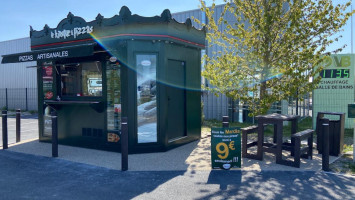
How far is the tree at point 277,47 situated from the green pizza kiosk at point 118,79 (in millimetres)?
1229

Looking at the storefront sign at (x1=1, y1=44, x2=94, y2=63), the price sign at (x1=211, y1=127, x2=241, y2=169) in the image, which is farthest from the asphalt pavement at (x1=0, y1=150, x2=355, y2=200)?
the storefront sign at (x1=1, y1=44, x2=94, y2=63)

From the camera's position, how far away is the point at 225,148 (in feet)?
19.5

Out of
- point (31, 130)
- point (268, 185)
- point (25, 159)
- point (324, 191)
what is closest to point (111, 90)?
point (25, 159)

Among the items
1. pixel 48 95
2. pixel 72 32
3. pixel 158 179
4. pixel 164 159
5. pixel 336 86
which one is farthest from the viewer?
pixel 336 86

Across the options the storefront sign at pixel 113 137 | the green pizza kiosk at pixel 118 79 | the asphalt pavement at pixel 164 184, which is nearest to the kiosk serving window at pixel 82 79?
the green pizza kiosk at pixel 118 79

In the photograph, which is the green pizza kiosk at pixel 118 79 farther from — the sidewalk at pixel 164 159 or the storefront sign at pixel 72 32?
the sidewalk at pixel 164 159

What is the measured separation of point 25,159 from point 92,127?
1.78 m

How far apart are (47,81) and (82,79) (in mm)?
1335

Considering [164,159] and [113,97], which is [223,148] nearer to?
[164,159]

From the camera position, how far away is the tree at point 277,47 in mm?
7902

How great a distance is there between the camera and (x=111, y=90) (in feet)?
25.5

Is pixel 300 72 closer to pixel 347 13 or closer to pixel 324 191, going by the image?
pixel 347 13

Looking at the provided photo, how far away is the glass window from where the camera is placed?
7480 mm

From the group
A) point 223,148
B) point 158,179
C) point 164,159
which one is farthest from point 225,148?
point 164,159
